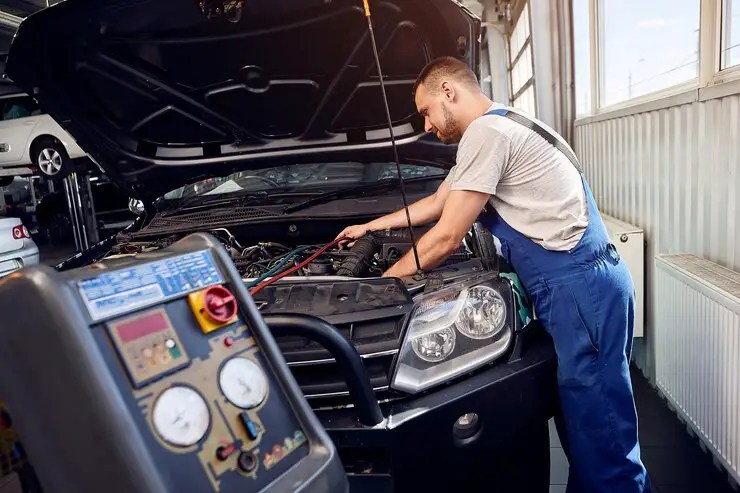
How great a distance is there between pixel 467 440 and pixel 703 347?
109 cm

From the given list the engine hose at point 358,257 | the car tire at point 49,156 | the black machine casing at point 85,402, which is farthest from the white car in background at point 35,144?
the black machine casing at point 85,402

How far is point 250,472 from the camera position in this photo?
2.83 feet

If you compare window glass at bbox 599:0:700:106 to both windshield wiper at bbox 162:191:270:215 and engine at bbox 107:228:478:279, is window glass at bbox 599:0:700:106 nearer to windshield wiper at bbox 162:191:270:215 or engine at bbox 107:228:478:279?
engine at bbox 107:228:478:279

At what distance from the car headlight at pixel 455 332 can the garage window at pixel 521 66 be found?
5048mm

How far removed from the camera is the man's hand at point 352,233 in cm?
227

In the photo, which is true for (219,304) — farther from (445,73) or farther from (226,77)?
(226,77)

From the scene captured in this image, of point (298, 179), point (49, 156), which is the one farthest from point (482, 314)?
point (49, 156)

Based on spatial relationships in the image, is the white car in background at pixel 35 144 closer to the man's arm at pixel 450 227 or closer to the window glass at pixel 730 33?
the man's arm at pixel 450 227

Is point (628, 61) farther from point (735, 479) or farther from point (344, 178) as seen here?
point (735, 479)

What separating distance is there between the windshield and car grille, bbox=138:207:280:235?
0.23m

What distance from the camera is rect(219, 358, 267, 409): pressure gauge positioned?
2.93 ft

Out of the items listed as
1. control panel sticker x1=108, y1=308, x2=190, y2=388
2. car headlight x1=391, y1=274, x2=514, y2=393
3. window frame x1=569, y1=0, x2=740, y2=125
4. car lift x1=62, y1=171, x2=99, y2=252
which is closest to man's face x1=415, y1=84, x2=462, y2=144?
car headlight x1=391, y1=274, x2=514, y2=393

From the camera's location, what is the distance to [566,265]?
1.68 meters

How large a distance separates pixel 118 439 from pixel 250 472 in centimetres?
21
